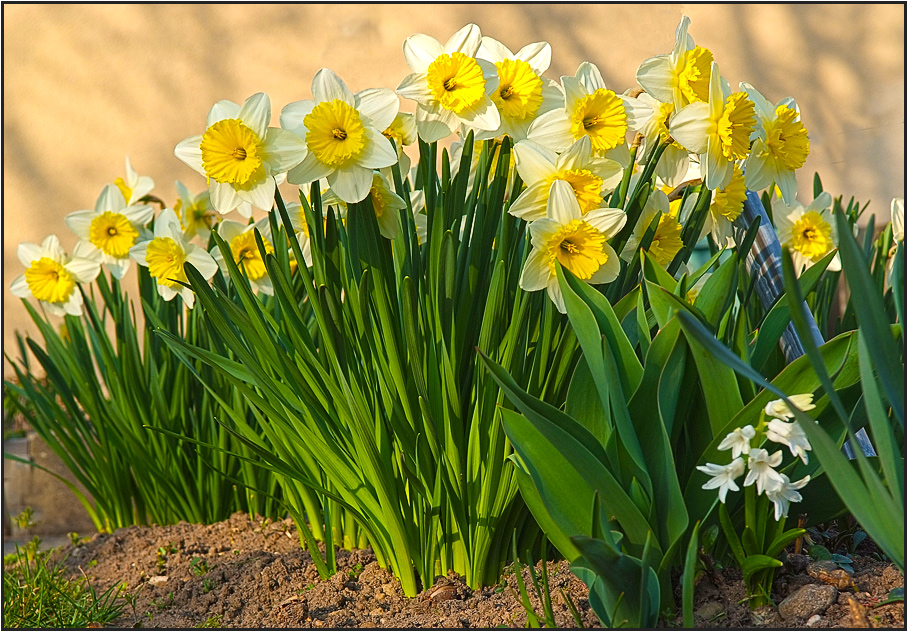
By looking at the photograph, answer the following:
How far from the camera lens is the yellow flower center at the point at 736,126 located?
98 cm

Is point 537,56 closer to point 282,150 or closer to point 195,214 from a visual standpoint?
point 282,150

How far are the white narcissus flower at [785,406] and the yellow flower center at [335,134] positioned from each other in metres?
0.63

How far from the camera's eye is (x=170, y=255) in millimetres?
1357

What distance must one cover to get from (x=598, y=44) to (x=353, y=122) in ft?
7.86

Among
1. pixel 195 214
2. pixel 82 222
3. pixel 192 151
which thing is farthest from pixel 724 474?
pixel 82 222

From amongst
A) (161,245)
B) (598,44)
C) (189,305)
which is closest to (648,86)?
(161,245)

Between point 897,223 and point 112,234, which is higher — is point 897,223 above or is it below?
below

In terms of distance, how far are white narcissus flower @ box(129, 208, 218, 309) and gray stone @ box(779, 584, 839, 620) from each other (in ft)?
3.61

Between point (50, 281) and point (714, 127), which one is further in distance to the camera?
point (50, 281)

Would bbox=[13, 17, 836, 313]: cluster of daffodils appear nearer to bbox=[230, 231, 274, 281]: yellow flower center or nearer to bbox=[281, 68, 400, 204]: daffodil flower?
bbox=[281, 68, 400, 204]: daffodil flower

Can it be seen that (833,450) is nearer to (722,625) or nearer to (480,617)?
(722,625)

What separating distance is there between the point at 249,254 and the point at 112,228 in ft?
1.46

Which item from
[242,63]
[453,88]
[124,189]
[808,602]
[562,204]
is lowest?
[808,602]

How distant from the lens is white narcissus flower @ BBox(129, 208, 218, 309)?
1351 mm
